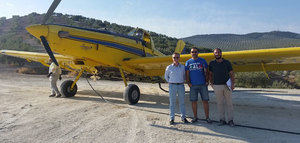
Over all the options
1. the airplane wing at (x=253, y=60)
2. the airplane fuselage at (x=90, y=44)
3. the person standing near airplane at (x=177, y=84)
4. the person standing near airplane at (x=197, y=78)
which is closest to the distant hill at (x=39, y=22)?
the airplane fuselage at (x=90, y=44)

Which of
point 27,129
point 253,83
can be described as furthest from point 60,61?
point 253,83

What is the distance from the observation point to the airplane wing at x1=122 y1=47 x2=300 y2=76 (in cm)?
477

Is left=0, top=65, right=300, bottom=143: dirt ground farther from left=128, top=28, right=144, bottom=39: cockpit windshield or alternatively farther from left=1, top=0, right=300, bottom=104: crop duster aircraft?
left=128, top=28, right=144, bottom=39: cockpit windshield

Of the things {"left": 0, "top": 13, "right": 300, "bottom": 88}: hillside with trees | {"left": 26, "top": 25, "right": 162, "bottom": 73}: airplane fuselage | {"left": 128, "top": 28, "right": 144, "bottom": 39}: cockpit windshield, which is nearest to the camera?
{"left": 26, "top": 25, "right": 162, "bottom": 73}: airplane fuselage

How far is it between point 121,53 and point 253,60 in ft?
14.4

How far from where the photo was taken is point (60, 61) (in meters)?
8.71

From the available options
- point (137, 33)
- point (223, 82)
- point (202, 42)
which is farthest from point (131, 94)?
point (202, 42)

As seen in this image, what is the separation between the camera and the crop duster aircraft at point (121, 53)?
5262 mm

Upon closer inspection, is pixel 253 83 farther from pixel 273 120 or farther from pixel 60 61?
pixel 60 61

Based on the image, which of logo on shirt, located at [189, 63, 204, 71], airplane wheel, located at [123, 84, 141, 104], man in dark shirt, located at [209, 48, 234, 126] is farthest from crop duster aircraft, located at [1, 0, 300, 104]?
logo on shirt, located at [189, 63, 204, 71]

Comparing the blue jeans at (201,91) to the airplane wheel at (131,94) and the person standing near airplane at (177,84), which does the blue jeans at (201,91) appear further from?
the airplane wheel at (131,94)

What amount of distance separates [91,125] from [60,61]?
19.2ft

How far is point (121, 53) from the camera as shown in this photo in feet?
23.1

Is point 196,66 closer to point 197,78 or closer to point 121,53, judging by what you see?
point 197,78
